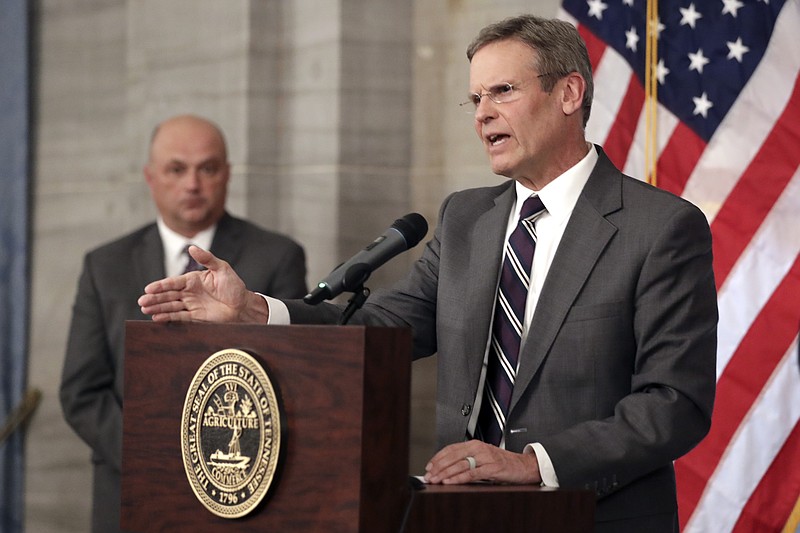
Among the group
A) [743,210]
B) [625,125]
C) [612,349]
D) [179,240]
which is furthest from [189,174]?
[612,349]

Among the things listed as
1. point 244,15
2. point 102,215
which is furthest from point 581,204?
point 102,215

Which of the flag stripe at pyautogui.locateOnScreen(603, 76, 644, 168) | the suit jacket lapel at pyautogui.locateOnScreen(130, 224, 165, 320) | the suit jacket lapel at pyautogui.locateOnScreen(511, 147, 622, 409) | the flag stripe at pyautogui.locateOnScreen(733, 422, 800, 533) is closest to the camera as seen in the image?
the suit jacket lapel at pyautogui.locateOnScreen(511, 147, 622, 409)

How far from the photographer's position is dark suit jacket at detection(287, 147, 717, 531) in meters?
2.71

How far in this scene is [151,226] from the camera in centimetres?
532

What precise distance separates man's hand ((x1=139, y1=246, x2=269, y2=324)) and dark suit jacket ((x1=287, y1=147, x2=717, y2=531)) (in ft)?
0.72

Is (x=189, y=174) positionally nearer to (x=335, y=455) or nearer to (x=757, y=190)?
(x=757, y=190)

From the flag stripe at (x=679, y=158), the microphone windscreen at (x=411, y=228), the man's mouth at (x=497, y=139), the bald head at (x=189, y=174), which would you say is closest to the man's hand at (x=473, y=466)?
the microphone windscreen at (x=411, y=228)

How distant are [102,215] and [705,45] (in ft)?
11.0

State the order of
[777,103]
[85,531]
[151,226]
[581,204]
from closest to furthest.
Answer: [581,204], [777,103], [151,226], [85,531]

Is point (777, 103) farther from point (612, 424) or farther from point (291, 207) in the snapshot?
point (291, 207)

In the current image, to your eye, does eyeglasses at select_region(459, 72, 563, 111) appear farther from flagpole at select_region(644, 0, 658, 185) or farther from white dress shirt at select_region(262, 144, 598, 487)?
flagpole at select_region(644, 0, 658, 185)

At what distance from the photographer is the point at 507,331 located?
2996 millimetres

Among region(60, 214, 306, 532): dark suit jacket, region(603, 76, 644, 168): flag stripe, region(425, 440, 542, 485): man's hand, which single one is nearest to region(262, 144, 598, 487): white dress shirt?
region(425, 440, 542, 485): man's hand

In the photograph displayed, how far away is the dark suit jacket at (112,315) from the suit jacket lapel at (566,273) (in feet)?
7.14
